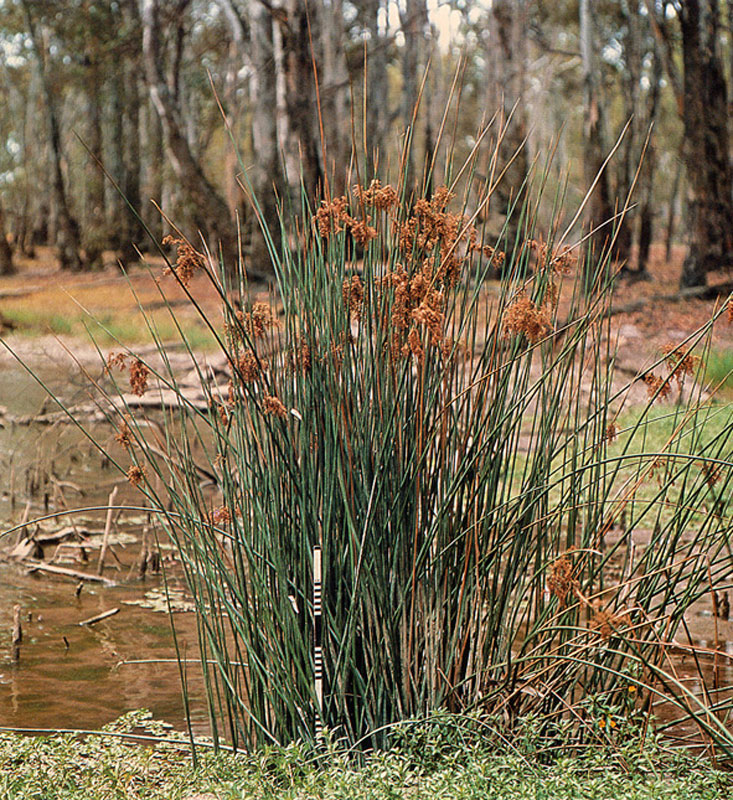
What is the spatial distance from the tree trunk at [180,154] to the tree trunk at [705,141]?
3908mm

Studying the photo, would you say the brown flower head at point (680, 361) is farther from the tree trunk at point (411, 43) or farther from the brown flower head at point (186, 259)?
the tree trunk at point (411, 43)

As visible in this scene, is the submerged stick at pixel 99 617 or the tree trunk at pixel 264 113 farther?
the tree trunk at pixel 264 113

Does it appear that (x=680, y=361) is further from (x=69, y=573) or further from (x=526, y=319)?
(x=69, y=573)

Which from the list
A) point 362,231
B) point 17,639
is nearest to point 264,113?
point 17,639

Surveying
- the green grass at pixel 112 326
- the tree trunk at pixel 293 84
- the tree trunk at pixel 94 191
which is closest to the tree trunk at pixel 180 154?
the green grass at pixel 112 326

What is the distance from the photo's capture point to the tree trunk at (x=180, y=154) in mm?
9219

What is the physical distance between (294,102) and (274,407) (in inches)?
280

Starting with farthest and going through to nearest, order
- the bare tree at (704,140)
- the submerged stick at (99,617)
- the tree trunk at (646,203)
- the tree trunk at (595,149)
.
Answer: the tree trunk at (646,203)
the tree trunk at (595,149)
the bare tree at (704,140)
the submerged stick at (99,617)

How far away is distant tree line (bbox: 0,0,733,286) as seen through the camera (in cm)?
840

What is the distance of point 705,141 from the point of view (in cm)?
842

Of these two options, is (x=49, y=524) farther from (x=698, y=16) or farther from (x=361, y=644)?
(x=698, y=16)

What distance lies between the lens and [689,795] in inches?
64.8

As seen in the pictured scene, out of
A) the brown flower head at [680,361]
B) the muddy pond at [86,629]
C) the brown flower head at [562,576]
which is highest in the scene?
the brown flower head at [680,361]

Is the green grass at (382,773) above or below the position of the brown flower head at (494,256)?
below
